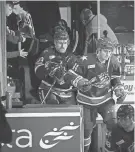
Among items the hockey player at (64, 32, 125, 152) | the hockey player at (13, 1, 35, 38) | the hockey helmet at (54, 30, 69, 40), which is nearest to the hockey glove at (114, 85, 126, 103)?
the hockey player at (64, 32, 125, 152)

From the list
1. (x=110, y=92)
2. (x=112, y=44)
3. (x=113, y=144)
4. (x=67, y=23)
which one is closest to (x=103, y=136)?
(x=113, y=144)

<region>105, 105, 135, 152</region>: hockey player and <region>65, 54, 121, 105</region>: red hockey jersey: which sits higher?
<region>65, 54, 121, 105</region>: red hockey jersey

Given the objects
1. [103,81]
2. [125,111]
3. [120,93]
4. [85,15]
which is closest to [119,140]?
[125,111]

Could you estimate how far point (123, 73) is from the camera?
304 centimetres

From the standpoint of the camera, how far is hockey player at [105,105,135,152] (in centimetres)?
310

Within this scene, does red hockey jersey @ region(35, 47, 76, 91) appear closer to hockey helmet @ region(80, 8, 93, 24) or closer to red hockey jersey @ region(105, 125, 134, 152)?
hockey helmet @ region(80, 8, 93, 24)

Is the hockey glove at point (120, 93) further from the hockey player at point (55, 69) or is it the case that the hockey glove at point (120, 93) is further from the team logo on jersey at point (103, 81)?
the hockey player at point (55, 69)

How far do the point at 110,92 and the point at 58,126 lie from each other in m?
1.00

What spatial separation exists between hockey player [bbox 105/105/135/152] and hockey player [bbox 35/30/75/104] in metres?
0.55

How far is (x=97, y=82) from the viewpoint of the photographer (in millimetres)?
3086

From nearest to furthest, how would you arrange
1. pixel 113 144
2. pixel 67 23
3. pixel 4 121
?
pixel 4 121 < pixel 67 23 < pixel 113 144

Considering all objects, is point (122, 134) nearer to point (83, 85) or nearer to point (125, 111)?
point (125, 111)

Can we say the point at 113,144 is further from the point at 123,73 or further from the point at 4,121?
the point at 4,121

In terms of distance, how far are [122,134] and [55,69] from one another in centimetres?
88
